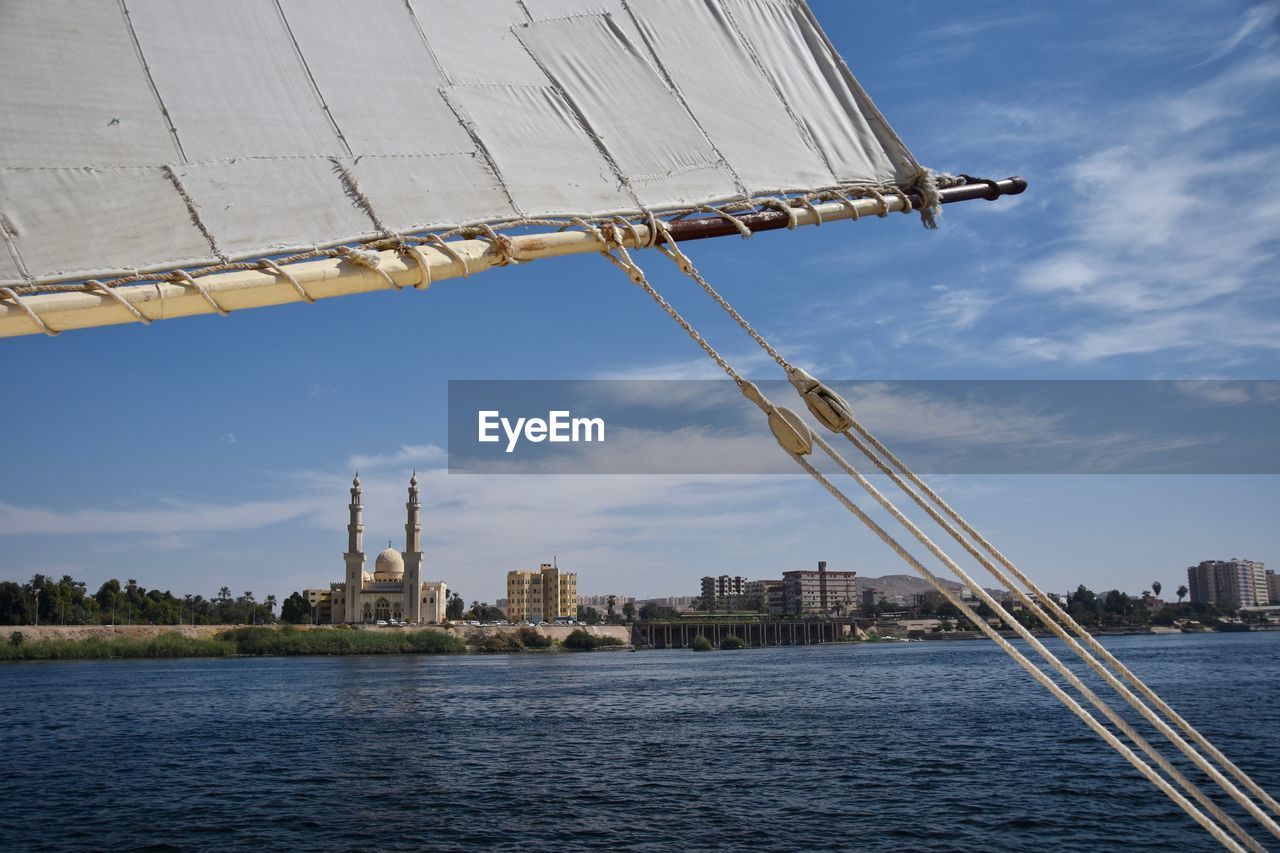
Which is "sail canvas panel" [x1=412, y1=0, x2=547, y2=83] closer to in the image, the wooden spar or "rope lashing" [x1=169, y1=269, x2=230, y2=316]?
the wooden spar

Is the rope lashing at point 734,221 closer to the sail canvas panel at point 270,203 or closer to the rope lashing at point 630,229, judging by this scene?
the rope lashing at point 630,229

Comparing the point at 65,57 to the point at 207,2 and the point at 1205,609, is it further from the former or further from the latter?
the point at 1205,609

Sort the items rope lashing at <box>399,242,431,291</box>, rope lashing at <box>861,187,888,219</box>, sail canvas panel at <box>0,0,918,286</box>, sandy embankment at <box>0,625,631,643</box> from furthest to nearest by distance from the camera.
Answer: sandy embankment at <box>0,625,631,643</box>, rope lashing at <box>861,187,888,219</box>, rope lashing at <box>399,242,431,291</box>, sail canvas panel at <box>0,0,918,286</box>

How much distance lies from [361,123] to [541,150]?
0.82m

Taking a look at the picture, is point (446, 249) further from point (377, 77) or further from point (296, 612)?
point (296, 612)

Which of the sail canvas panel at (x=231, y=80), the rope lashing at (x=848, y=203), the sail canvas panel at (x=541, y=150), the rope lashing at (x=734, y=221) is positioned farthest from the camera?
the rope lashing at (x=848, y=203)

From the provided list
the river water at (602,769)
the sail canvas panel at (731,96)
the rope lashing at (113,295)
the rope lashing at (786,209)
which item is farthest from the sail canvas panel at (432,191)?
the river water at (602,769)

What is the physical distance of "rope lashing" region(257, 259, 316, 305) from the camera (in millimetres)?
3232

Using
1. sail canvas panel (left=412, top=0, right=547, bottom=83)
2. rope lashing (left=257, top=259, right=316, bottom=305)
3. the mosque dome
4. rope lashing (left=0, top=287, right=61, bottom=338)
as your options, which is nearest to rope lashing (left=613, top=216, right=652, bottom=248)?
sail canvas panel (left=412, top=0, right=547, bottom=83)

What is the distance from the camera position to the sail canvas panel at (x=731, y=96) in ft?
17.0

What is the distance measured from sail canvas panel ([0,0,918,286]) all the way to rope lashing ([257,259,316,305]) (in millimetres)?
44

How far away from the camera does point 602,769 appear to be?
23.7 meters

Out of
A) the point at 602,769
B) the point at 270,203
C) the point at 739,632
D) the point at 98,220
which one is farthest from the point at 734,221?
the point at 739,632

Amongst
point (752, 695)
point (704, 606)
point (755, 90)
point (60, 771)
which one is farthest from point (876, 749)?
Result: point (704, 606)
